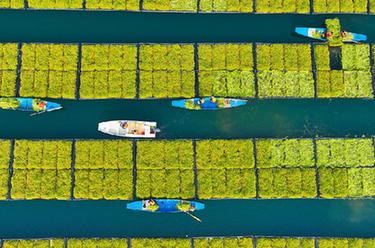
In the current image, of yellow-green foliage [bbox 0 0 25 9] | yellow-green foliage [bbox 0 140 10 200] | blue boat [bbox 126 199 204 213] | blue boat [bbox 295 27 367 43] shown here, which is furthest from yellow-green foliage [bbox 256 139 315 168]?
yellow-green foliage [bbox 0 0 25 9]

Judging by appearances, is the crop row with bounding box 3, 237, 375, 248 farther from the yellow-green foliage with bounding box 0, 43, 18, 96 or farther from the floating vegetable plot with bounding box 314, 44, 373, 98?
the yellow-green foliage with bounding box 0, 43, 18, 96

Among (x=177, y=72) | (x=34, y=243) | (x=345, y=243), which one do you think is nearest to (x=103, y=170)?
(x=34, y=243)

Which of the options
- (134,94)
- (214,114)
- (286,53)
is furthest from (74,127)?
(286,53)

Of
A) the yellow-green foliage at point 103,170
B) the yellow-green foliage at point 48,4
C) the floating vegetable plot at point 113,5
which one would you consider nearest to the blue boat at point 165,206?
the yellow-green foliage at point 103,170

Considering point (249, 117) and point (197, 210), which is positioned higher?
point (249, 117)

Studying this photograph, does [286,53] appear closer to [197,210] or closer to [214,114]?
[214,114]

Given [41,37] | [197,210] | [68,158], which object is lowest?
[197,210]
